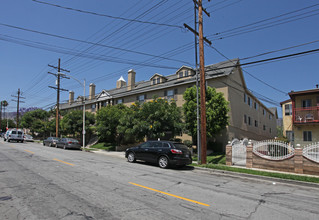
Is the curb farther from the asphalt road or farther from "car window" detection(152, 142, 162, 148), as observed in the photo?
"car window" detection(152, 142, 162, 148)

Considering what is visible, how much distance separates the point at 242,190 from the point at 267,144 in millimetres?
5708

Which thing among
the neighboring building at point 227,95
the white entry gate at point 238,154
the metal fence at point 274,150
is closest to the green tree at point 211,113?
the neighboring building at point 227,95

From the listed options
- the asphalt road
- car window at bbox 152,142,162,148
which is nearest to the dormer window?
car window at bbox 152,142,162,148

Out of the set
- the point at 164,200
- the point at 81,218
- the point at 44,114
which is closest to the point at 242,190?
the point at 164,200

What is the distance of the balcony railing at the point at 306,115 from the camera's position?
16.8 m

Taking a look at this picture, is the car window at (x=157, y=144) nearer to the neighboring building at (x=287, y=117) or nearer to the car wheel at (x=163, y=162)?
the car wheel at (x=163, y=162)

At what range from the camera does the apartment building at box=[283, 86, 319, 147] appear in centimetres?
1688

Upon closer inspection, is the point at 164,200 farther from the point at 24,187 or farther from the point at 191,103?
the point at 191,103

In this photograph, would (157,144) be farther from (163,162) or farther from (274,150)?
(274,150)

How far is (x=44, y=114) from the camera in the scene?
168 feet

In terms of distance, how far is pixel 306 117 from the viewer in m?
17.2

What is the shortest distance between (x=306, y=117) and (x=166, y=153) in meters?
13.4

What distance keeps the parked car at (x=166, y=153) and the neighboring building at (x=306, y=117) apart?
11406 millimetres

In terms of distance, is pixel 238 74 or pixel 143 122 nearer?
pixel 143 122
